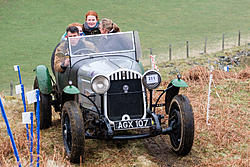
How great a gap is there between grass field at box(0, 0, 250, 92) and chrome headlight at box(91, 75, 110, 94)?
18.4m

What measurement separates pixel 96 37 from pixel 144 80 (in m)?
1.69

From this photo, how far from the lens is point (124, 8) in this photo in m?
41.0

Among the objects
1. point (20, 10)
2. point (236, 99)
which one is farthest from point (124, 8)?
point (236, 99)

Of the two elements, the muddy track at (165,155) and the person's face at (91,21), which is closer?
the muddy track at (165,155)

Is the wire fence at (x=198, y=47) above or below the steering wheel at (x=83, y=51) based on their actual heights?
below

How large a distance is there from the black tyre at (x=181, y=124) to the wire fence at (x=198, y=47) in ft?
55.4

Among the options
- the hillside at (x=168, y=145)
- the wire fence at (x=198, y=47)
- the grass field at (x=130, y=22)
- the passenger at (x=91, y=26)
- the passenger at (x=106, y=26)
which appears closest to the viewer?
the hillside at (x=168, y=145)


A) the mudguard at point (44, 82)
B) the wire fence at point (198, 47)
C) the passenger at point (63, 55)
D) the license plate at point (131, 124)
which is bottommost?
→ the wire fence at point (198, 47)

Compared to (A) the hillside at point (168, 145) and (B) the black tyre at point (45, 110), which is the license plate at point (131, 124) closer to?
(A) the hillside at point (168, 145)

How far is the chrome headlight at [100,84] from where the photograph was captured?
5.29m

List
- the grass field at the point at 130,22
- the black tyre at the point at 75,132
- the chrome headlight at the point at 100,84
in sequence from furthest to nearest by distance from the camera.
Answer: the grass field at the point at 130,22 → the chrome headlight at the point at 100,84 → the black tyre at the point at 75,132

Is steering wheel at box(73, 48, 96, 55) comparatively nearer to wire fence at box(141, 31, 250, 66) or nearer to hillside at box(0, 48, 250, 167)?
hillside at box(0, 48, 250, 167)

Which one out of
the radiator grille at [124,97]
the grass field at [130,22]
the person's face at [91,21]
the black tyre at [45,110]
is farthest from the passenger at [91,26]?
the grass field at [130,22]

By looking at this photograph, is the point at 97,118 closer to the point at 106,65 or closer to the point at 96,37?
the point at 106,65
